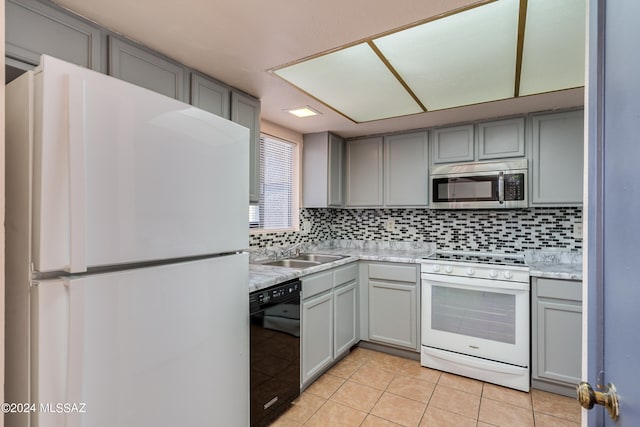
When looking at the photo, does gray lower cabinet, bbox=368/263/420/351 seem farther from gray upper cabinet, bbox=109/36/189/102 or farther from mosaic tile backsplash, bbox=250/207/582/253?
gray upper cabinet, bbox=109/36/189/102

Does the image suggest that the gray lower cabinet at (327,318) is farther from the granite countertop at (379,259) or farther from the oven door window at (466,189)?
the oven door window at (466,189)

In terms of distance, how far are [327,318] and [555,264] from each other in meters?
2.01

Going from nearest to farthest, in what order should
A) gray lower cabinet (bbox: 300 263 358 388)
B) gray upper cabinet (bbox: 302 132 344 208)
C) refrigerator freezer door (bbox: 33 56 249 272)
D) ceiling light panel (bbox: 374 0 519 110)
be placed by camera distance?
1. refrigerator freezer door (bbox: 33 56 249 272)
2. ceiling light panel (bbox: 374 0 519 110)
3. gray lower cabinet (bbox: 300 263 358 388)
4. gray upper cabinet (bbox: 302 132 344 208)

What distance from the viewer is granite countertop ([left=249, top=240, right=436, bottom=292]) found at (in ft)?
6.41

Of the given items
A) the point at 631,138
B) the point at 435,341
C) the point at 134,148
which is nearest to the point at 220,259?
the point at 134,148

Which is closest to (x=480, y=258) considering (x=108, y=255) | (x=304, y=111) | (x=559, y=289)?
(x=559, y=289)

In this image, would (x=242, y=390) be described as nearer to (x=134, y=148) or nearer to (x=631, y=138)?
(x=134, y=148)

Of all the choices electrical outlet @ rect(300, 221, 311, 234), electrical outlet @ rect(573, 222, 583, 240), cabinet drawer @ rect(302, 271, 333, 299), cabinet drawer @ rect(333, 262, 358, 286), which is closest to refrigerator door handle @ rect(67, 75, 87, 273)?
cabinet drawer @ rect(302, 271, 333, 299)

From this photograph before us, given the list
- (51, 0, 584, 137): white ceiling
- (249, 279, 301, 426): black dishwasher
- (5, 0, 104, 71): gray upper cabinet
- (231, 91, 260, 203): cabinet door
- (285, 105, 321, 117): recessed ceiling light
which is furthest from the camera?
(285, 105, 321, 117): recessed ceiling light

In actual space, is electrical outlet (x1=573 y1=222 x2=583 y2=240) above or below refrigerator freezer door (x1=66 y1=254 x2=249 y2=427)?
above

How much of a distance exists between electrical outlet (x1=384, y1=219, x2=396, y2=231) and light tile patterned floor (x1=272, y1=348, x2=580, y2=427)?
1.49 meters

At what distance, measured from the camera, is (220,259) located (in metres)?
1.41

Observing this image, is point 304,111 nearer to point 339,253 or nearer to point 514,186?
point 339,253

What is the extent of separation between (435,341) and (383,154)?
1914 millimetres
